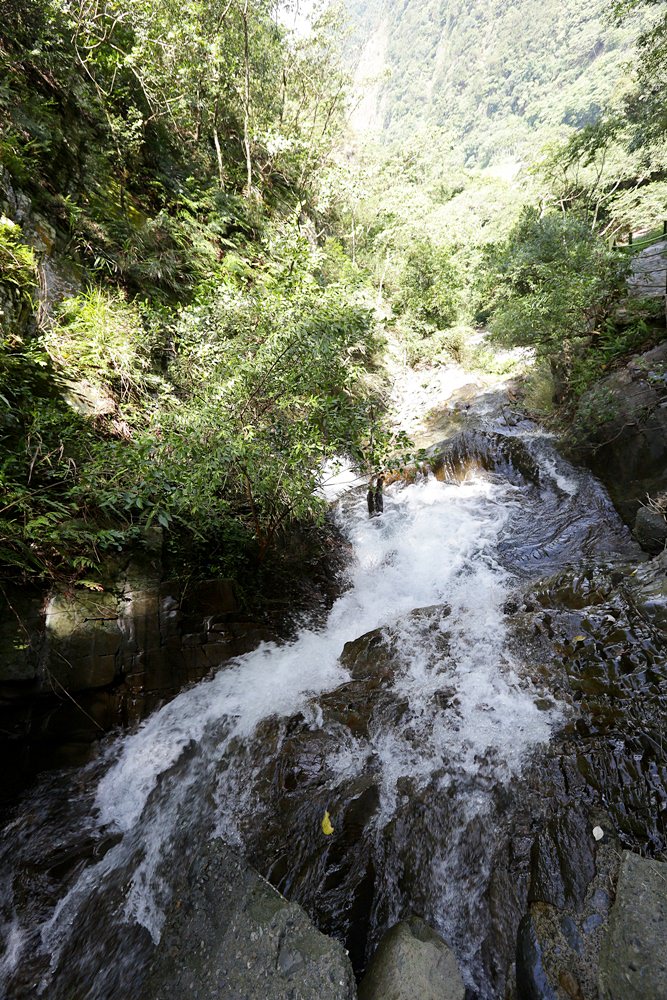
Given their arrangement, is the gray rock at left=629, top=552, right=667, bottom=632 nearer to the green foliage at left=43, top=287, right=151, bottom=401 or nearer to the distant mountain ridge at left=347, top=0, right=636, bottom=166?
the green foliage at left=43, top=287, right=151, bottom=401

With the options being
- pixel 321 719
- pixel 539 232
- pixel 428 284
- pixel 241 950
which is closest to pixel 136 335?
pixel 321 719

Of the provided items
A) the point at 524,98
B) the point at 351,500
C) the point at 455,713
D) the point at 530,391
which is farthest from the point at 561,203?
the point at 524,98

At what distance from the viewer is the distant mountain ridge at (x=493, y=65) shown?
65.5 meters

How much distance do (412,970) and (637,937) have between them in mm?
1368

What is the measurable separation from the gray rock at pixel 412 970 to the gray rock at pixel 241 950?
0.75ft

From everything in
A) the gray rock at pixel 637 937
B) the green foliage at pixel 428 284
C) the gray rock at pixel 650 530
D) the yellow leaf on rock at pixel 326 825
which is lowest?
the yellow leaf on rock at pixel 326 825

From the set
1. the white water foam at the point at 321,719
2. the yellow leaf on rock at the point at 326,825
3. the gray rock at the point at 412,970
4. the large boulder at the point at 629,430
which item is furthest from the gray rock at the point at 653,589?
the yellow leaf on rock at the point at 326,825

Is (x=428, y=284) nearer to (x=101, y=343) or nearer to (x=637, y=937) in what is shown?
(x=101, y=343)

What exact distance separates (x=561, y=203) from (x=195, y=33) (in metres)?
15.7

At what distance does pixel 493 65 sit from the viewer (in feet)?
316

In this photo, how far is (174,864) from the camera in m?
3.49

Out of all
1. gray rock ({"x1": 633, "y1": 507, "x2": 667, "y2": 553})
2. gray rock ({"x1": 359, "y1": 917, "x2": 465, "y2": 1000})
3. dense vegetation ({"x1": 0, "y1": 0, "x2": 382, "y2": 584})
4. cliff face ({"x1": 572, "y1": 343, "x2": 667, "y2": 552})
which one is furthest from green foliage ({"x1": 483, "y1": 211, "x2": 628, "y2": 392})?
gray rock ({"x1": 359, "y1": 917, "x2": 465, "y2": 1000})

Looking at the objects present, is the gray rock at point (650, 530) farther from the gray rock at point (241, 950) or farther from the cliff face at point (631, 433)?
the gray rock at point (241, 950)

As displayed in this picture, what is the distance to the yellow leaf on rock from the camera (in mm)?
3656
